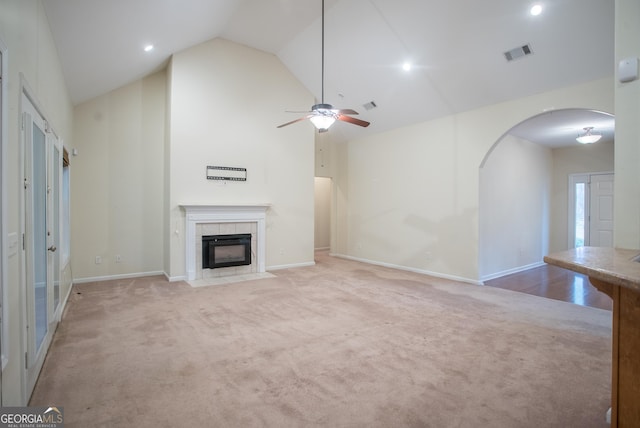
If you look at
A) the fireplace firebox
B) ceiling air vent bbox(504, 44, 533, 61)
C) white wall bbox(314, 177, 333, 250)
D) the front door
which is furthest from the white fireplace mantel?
the front door

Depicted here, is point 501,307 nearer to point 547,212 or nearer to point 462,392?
point 462,392

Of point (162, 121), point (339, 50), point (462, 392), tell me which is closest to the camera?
point (462, 392)

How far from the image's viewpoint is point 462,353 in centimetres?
289

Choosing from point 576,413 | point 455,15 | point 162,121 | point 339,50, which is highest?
point 339,50

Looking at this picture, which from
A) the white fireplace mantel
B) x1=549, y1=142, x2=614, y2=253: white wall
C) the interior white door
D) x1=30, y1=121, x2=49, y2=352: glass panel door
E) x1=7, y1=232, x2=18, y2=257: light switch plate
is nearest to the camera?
x1=7, y1=232, x2=18, y2=257: light switch plate

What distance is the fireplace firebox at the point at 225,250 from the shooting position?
589cm

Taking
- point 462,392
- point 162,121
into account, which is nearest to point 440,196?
point 462,392

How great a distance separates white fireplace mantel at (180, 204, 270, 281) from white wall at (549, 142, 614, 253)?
7143 mm

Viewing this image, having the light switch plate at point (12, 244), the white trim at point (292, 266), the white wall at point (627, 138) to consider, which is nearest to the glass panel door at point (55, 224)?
the light switch plate at point (12, 244)

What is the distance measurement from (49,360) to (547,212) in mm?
9533

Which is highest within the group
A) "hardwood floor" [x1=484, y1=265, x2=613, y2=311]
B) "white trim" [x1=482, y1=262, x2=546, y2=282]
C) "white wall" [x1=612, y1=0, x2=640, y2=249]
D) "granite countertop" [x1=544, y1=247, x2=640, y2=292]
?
"white wall" [x1=612, y1=0, x2=640, y2=249]

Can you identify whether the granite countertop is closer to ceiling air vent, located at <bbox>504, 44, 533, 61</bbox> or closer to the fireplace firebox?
ceiling air vent, located at <bbox>504, 44, 533, 61</bbox>

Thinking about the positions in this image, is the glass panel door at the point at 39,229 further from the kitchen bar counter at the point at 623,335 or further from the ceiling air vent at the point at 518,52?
the ceiling air vent at the point at 518,52

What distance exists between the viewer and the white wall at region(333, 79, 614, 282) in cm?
506
